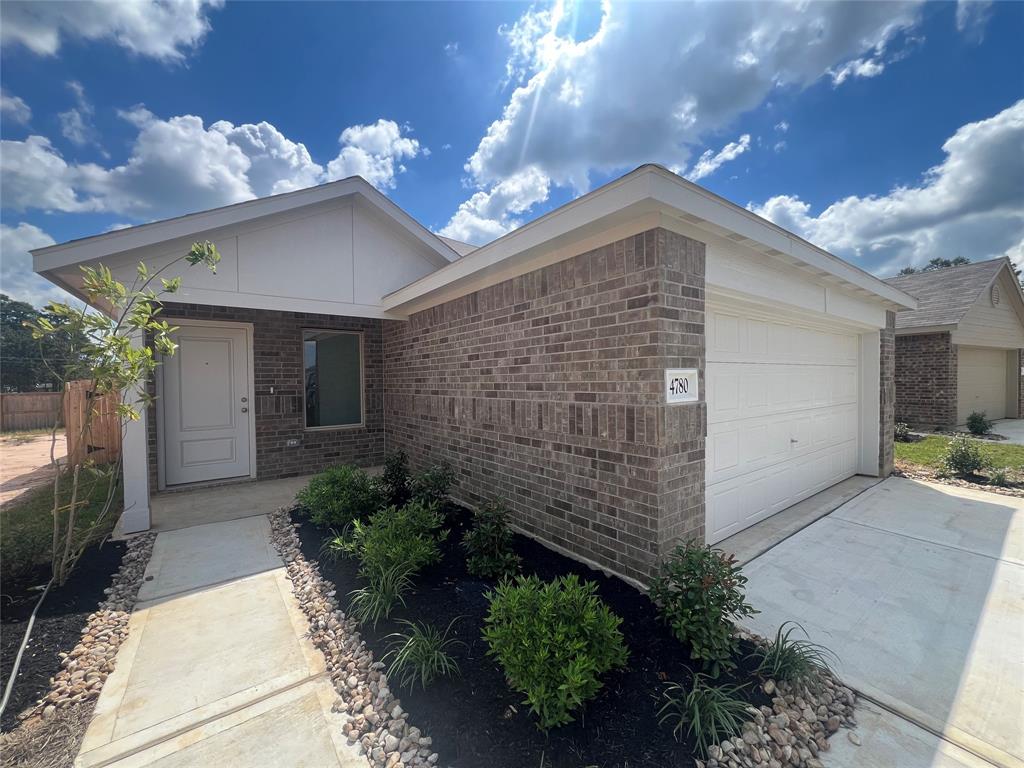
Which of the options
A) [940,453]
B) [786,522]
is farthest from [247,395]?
[940,453]

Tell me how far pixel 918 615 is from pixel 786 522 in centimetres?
172

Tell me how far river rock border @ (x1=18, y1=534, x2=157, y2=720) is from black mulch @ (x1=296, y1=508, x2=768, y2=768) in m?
1.52

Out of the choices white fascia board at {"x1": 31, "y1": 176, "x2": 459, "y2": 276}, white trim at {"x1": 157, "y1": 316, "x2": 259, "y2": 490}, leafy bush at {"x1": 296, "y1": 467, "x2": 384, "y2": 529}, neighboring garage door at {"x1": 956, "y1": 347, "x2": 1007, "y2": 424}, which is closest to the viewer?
white fascia board at {"x1": 31, "y1": 176, "x2": 459, "y2": 276}

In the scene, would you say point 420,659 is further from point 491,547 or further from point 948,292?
point 948,292

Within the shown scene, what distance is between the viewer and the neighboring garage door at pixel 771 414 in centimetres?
396

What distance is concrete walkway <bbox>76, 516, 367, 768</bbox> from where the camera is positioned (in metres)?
1.91

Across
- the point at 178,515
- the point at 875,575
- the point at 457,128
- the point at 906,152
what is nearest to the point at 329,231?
the point at 457,128

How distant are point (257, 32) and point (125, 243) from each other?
10.7ft

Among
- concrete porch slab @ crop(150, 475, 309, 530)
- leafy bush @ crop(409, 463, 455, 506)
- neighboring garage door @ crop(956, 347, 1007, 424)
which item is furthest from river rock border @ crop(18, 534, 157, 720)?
neighboring garage door @ crop(956, 347, 1007, 424)

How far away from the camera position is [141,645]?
2.69m

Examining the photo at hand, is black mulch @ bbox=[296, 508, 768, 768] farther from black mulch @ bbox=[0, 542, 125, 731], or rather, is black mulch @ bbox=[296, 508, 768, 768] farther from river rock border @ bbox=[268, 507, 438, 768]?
black mulch @ bbox=[0, 542, 125, 731]

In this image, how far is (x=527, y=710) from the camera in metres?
2.05

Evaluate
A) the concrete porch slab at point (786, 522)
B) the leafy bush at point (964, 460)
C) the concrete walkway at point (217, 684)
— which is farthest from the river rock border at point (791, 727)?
the leafy bush at point (964, 460)

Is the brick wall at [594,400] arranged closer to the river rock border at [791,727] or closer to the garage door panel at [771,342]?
the garage door panel at [771,342]
